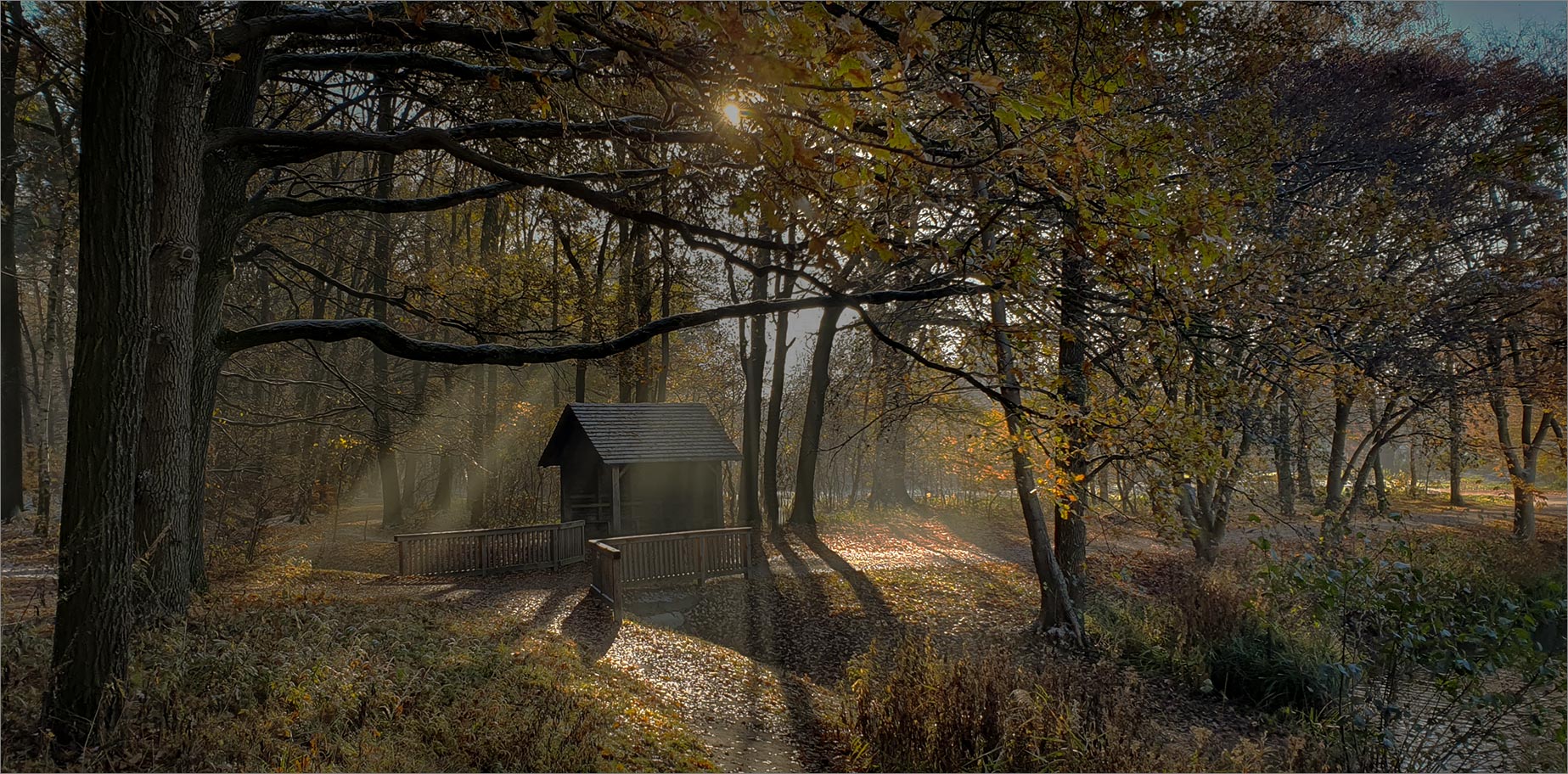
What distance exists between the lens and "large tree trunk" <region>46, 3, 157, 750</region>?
3867 mm

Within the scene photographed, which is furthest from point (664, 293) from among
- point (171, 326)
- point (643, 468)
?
point (171, 326)

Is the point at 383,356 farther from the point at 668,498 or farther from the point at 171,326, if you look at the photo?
the point at 171,326

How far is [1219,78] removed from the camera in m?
9.09

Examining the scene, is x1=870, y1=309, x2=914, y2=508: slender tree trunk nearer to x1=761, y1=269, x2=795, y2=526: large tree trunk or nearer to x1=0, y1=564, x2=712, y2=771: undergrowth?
x1=761, y1=269, x2=795, y2=526: large tree trunk

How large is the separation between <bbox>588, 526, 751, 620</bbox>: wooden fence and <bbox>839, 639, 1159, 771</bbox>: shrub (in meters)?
5.80

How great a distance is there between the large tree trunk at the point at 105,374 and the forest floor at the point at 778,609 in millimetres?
1420

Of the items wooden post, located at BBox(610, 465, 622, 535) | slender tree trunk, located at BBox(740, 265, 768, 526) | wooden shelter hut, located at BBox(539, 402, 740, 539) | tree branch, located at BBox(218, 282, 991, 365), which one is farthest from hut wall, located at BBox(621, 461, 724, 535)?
tree branch, located at BBox(218, 282, 991, 365)

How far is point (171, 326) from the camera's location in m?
4.96

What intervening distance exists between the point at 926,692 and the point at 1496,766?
515 centimetres

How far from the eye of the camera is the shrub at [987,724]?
5.36m

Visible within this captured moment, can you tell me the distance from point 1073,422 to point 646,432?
11197mm

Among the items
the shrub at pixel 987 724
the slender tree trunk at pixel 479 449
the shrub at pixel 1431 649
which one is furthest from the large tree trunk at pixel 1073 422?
the slender tree trunk at pixel 479 449

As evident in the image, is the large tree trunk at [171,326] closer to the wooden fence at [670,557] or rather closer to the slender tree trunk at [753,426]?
the wooden fence at [670,557]

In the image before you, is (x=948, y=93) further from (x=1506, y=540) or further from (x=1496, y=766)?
(x=1506, y=540)
